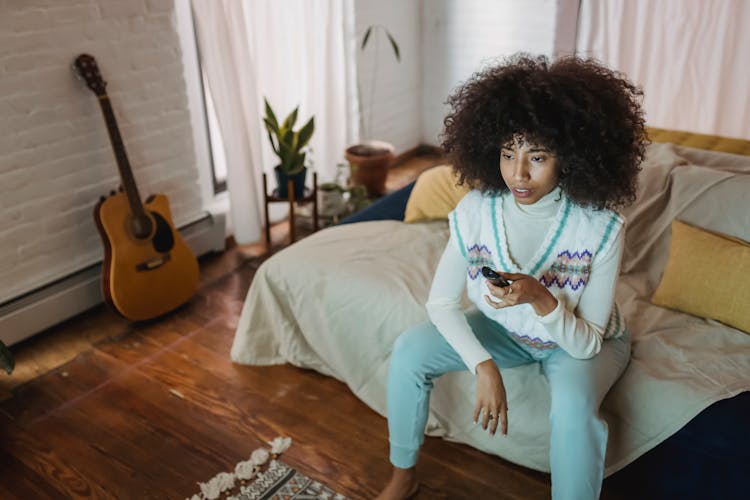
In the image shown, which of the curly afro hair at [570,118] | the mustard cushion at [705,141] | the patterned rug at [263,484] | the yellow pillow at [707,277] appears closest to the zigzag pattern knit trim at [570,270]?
the curly afro hair at [570,118]

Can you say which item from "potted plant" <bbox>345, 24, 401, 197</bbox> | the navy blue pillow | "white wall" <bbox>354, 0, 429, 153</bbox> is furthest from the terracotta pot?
the navy blue pillow

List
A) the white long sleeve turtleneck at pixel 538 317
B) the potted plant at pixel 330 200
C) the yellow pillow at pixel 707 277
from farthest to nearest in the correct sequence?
1. the potted plant at pixel 330 200
2. the yellow pillow at pixel 707 277
3. the white long sleeve turtleneck at pixel 538 317

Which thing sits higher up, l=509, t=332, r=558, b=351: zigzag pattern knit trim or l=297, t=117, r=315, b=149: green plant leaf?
l=297, t=117, r=315, b=149: green plant leaf

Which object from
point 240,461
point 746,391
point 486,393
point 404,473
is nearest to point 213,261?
point 240,461

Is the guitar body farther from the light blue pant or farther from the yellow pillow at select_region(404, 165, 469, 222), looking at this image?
the light blue pant

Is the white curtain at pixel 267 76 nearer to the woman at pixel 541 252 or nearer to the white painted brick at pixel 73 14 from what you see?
the white painted brick at pixel 73 14

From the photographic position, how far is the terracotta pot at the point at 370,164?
3.46 meters

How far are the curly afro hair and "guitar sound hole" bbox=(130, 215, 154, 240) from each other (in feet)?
4.70

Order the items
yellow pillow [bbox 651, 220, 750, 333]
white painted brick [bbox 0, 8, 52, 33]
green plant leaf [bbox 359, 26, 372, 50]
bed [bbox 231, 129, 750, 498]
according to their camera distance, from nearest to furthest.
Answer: bed [bbox 231, 129, 750, 498]
yellow pillow [bbox 651, 220, 750, 333]
white painted brick [bbox 0, 8, 52, 33]
green plant leaf [bbox 359, 26, 372, 50]

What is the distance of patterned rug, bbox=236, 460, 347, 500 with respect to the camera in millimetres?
1742

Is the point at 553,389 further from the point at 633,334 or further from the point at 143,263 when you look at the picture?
the point at 143,263

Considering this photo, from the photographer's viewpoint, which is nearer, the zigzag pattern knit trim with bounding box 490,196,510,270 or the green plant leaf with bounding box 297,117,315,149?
the zigzag pattern knit trim with bounding box 490,196,510,270

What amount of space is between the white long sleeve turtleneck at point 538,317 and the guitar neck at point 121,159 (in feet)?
4.44

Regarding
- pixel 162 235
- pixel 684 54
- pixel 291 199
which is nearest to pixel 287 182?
pixel 291 199
